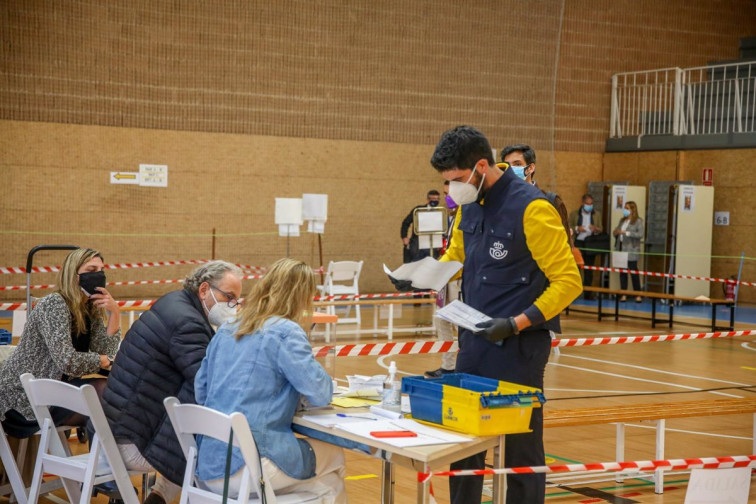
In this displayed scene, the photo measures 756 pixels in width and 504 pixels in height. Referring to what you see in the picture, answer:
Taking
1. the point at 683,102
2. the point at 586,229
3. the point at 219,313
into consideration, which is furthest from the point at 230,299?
the point at 683,102

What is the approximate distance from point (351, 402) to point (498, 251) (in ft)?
2.72

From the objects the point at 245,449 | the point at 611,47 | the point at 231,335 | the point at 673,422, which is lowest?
the point at 673,422

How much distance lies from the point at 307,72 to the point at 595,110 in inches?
252

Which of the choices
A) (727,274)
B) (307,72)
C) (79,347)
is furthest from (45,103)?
(727,274)

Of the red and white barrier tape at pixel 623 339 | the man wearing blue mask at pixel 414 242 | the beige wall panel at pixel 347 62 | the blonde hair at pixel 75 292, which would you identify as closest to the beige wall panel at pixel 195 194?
the beige wall panel at pixel 347 62

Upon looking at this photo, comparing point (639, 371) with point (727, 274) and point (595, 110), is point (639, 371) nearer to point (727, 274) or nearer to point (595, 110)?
→ point (727, 274)

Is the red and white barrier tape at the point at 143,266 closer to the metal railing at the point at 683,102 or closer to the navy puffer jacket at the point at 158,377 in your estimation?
the metal railing at the point at 683,102

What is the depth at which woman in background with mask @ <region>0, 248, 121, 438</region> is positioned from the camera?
4738 millimetres

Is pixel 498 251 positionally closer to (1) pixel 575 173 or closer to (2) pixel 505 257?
(2) pixel 505 257

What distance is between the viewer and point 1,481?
5.13 metres

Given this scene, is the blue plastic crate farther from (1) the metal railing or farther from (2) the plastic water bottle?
(1) the metal railing

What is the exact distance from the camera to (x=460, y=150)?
374 cm

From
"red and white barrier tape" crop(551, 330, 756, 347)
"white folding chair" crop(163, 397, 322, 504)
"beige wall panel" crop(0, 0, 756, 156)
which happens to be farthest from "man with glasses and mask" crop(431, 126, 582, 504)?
"beige wall panel" crop(0, 0, 756, 156)

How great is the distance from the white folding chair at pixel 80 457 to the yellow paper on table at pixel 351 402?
89cm
